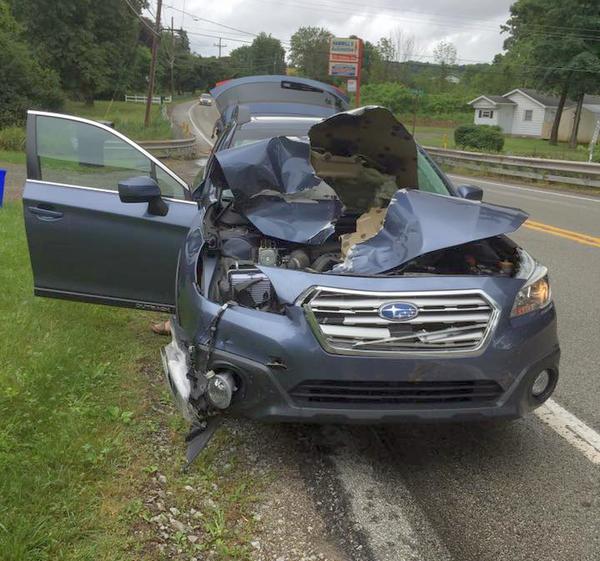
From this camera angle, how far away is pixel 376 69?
8881 cm

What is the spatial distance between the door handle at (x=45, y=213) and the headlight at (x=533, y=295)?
314 cm

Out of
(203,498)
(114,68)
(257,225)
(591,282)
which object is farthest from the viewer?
(114,68)

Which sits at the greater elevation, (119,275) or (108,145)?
(108,145)

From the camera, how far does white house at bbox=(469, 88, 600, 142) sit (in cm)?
6109

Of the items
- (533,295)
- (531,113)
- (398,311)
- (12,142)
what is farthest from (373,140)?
(531,113)

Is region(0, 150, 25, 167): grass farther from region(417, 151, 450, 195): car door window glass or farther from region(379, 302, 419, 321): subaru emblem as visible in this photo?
region(379, 302, 419, 321): subaru emblem

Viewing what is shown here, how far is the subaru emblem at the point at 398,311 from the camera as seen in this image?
9.62 ft

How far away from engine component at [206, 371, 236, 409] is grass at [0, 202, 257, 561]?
0.44 metres

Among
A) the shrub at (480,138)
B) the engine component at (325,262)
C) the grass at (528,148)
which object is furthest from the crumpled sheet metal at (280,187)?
the shrub at (480,138)

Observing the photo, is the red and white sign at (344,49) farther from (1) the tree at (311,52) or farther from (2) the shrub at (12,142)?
(1) the tree at (311,52)

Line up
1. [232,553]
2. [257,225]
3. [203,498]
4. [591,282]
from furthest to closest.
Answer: [591,282] → [257,225] → [203,498] → [232,553]

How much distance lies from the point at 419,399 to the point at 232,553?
1091 millimetres

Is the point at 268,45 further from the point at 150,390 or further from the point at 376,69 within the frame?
the point at 150,390

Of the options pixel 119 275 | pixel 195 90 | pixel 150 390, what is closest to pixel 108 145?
pixel 119 275
